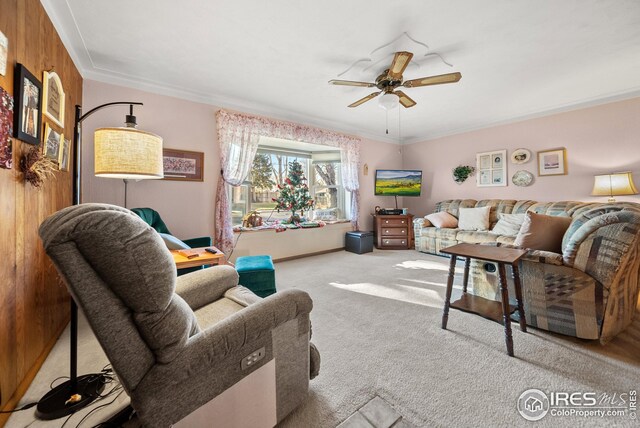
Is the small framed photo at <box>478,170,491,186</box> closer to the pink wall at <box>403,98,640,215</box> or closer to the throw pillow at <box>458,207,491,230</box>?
the pink wall at <box>403,98,640,215</box>

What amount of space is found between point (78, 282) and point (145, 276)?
6.8 inches

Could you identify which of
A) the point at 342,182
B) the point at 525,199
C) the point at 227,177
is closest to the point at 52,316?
the point at 227,177

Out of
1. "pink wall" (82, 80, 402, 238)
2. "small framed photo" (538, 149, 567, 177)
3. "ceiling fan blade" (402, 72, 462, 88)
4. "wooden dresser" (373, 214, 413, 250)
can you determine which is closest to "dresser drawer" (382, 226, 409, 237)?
"wooden dresser" (373, 214, 413, 250)

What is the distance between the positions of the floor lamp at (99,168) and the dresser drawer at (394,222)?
4301mm

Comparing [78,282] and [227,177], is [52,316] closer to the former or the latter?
[78,282]

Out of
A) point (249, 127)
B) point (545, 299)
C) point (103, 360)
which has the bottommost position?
point (103, 360)

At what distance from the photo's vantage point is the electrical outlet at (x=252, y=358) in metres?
0.99

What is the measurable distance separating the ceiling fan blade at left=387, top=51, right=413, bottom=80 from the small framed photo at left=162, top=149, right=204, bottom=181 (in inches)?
102

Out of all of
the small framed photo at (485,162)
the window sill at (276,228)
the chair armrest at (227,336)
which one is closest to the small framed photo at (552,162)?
the small framed photo at (485,162)

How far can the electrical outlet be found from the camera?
99cm

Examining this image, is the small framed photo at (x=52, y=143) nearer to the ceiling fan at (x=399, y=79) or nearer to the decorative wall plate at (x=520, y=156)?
the ceiling fan at (x=399, y=79)

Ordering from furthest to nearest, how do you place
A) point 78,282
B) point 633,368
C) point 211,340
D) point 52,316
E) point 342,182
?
1. point 342,182
2. point 52,316
3. point 633,368
4. point 211,340
5. point 78,282

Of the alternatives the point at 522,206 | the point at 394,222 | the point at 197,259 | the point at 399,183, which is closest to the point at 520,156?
the point at 522,206

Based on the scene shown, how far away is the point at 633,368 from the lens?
153 cm
